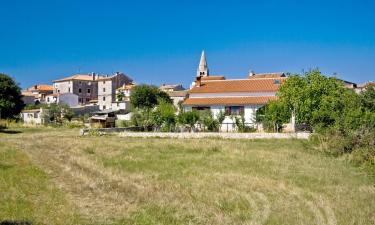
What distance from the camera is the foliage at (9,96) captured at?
6681 cm

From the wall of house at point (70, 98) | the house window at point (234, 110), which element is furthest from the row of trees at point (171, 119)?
the wall of house at point (70, 98)

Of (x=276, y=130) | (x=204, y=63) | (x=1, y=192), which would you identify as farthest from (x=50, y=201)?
(x=204, y=63)

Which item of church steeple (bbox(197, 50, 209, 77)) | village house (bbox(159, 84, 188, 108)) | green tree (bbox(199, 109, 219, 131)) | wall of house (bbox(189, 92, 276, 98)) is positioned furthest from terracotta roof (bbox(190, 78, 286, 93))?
church steeple (bbox(197, 50, 209, 77))

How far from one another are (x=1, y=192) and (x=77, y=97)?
103m

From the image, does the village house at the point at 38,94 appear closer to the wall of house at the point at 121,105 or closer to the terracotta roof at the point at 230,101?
the wall of house at the point at 121,105

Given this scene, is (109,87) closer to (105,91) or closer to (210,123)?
(105,91)

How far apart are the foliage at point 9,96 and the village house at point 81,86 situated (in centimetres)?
4418

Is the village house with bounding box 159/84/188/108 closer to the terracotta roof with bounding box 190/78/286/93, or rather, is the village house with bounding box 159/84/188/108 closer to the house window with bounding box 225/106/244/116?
the terracotta roof with bounding box 190/78/286/93

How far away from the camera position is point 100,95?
117188mm

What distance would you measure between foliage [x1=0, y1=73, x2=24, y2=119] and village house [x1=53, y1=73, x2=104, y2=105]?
145 feet

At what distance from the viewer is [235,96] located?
5084 centimetres

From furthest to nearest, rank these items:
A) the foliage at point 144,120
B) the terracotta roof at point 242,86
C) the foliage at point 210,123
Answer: the terracotta roof at point 242,86
the foliage at point 144,120
the foliage at point 210,123

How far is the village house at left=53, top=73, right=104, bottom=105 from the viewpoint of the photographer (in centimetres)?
11856

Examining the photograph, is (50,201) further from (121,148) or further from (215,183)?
(121,148)
